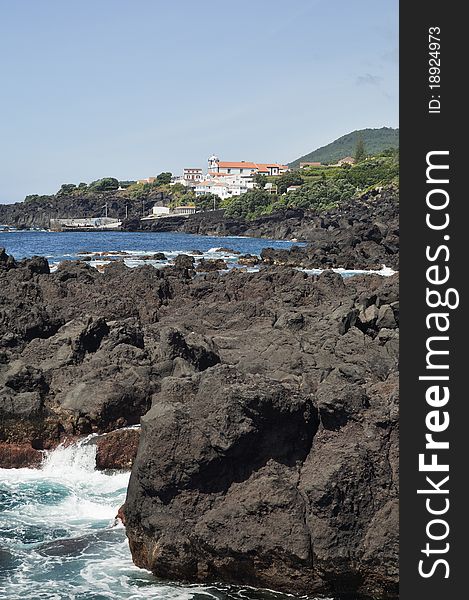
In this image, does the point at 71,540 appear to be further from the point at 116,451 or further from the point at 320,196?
the point at 320,196

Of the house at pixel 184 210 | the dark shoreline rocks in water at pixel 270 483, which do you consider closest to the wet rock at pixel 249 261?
the dark shoreline rocks in water at pixel 270 483

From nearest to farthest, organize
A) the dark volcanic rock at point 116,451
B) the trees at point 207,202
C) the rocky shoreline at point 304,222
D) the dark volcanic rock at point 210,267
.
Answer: the dark volcanic rock at point 116,451 < the dark volcanic rock at point 210,267 < the rocky shoreline at point 304,222 < the trees at point 207,202

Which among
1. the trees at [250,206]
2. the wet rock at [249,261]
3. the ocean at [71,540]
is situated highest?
the trees at [250,206]

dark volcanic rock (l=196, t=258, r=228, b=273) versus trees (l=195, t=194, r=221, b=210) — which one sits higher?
trees (l=195, t=194, r=221, b=210)

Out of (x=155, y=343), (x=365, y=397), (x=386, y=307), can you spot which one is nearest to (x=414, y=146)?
(x=365, y=397)

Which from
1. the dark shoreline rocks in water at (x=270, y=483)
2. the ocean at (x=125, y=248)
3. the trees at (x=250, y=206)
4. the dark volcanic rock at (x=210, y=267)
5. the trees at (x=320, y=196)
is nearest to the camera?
the dark shoreline rocks in water at (x=270, y=483)

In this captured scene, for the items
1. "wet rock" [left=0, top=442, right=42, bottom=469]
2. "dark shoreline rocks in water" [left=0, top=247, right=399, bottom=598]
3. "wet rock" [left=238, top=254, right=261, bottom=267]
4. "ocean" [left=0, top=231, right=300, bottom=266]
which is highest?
"ocean" [left=0, top=231, right=300, bottom=266]

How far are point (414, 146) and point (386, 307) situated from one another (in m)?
19.1

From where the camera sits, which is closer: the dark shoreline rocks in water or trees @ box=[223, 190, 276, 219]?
the dark shoreline rocks in water

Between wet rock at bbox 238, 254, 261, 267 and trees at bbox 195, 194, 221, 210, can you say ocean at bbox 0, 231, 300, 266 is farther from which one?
trees at bbox 195, 194, 221, 210

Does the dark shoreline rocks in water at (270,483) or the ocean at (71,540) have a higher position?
the dark shoreline rocks in water at (270,483)

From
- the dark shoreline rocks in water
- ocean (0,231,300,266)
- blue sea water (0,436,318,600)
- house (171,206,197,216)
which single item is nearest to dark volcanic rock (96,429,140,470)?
the dark shoreline rocks in water

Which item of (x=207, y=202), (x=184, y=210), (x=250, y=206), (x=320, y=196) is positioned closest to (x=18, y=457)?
(x=320, y=196)

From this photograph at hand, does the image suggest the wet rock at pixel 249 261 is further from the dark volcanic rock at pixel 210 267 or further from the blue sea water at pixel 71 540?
the blue sea water at pixel 71 540
